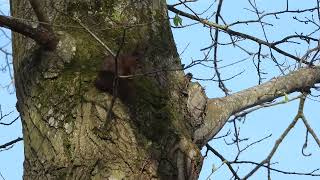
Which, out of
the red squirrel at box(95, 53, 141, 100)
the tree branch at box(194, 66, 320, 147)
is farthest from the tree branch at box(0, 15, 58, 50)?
the tree branch at box(194, 66, 320, 147)

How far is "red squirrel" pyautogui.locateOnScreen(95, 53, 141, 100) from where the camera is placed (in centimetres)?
173

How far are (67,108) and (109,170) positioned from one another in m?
0.26

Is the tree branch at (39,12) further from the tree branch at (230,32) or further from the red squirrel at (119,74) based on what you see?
the tree branch at (230,32)

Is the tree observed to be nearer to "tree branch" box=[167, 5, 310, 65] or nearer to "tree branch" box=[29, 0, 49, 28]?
"tree branch" box=[29, 0, 49, 28]

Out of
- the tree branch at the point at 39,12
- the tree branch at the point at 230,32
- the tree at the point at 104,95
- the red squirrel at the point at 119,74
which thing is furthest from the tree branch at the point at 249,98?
the tree branch at the point at 39,12

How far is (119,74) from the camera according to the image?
1732 millimetres

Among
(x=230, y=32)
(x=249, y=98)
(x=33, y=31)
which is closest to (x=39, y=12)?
(x=33, y=31)

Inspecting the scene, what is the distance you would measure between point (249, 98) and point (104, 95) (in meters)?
0.76

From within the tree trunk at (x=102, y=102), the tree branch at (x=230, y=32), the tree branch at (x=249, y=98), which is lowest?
the tree trunk at (x=102, y=102)

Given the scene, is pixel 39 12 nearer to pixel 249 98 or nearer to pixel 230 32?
pixel 249 98

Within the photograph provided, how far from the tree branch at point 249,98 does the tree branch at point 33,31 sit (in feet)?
2.02

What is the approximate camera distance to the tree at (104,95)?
1.65m

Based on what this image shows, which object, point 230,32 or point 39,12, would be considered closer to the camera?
point 39,12

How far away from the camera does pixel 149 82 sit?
1.81 m
